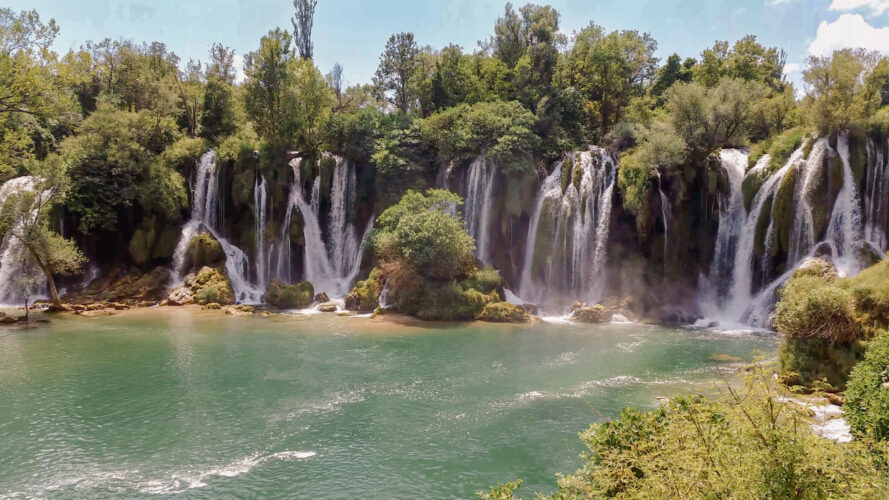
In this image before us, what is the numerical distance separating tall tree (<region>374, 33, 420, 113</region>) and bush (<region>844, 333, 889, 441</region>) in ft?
148

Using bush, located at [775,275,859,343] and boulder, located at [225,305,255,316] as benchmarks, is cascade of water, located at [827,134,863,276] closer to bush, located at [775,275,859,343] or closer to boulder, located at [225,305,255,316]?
bush, located at [775,275,859,343]

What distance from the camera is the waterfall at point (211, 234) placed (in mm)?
36750

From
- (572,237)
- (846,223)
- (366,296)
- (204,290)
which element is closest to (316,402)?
(366,296)

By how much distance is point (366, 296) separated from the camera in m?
32.6

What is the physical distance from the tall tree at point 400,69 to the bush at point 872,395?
45130 millimetres

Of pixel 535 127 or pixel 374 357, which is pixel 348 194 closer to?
pixel 535 127

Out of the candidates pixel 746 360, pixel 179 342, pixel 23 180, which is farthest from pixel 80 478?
pixel 23 180

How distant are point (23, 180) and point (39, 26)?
28491 millimetres

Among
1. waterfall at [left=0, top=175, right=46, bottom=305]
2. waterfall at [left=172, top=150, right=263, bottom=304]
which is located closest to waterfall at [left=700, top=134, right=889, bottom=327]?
waterfall at [left=172, top=150, right=263, bottom=304]

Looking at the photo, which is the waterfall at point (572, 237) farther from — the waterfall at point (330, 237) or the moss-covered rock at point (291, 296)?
the moss-covered rock at point (291, 296)

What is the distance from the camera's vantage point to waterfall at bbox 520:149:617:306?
1296 inches

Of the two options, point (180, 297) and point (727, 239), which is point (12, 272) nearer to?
point (180, 297)

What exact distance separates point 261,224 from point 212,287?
256 inches

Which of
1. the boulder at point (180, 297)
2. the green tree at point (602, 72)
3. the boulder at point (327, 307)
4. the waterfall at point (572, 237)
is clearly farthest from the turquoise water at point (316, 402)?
the green tree at point (602, 72)
